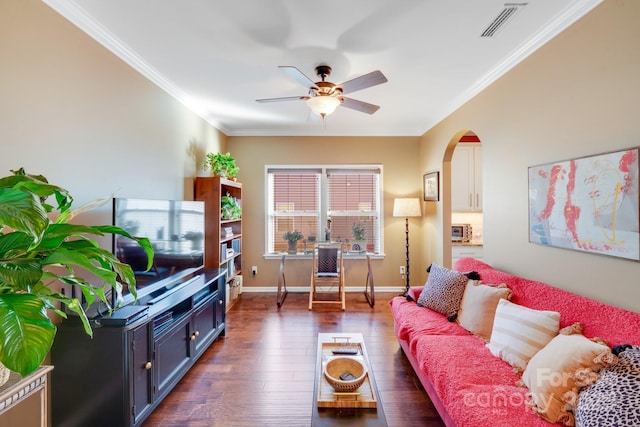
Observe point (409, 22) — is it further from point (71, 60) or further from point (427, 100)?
point (71, 60)

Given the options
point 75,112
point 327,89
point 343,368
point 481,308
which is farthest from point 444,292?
point 75,112

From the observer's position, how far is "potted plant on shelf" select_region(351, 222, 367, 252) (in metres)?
4.36

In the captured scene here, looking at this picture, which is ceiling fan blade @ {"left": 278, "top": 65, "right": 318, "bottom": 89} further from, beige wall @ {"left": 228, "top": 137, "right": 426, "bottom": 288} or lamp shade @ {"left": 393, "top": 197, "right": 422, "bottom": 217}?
lamp shade @ {"left": 393, "top": 197, "right": 422, "bottom": 217}

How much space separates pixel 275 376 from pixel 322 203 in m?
2.68

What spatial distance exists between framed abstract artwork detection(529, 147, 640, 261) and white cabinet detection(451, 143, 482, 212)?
2002 millimetres

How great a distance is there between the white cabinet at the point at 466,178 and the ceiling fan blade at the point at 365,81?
2476 mm

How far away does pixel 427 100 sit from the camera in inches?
123

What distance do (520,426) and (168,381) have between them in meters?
2.14

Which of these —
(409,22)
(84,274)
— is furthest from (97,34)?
(409,22)

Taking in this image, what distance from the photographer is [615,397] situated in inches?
41.4

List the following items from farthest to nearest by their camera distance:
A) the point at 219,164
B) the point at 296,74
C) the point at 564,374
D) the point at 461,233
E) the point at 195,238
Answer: the point at 461,233 → the point at 219,164 → the point at 195,238 → the point at 296,74 → the point at 564,374

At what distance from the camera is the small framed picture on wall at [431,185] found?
365 cm

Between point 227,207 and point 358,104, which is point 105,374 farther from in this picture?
point 358,104

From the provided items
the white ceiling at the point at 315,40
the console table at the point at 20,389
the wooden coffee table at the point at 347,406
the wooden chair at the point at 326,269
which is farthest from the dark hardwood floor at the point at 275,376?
the white ceiling at the point at 315,40
